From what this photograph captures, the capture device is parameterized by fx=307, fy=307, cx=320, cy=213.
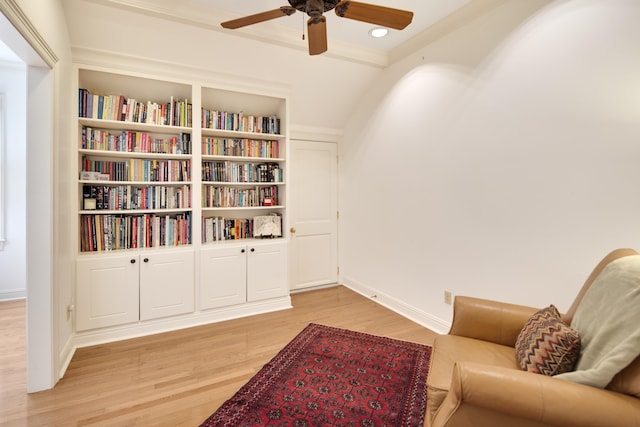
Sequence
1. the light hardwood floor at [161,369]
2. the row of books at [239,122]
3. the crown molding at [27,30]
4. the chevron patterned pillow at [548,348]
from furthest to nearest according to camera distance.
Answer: the row of books at [239,122] < the light hardwood floor at [161,369] < the crown molding at [27,30] < the chevron patterned pillow at [548,348]

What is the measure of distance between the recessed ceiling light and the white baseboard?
2702mm

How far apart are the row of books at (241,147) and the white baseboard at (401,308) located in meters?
1.97

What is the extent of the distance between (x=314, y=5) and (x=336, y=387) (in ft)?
7.56

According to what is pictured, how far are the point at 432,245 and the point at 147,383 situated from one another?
2.54 m

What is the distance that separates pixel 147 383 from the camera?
2.07 m

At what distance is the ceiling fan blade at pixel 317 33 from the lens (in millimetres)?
1811

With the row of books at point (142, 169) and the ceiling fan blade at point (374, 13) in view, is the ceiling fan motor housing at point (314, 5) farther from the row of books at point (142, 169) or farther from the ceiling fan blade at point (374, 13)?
the row of books at point (142, 169)

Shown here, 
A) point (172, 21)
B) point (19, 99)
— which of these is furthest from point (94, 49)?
point (19, 99)

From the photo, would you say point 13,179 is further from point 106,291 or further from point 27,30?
point 27,30

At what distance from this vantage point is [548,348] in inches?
51.1

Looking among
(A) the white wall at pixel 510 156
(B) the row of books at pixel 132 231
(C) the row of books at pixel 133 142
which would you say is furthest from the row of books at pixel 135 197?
(A) the white wall at pixel 510 156

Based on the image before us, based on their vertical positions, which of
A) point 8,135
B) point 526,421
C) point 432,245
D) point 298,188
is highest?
point 8,135

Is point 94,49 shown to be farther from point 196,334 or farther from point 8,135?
point 196,334

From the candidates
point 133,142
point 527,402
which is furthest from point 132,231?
point 527,402
